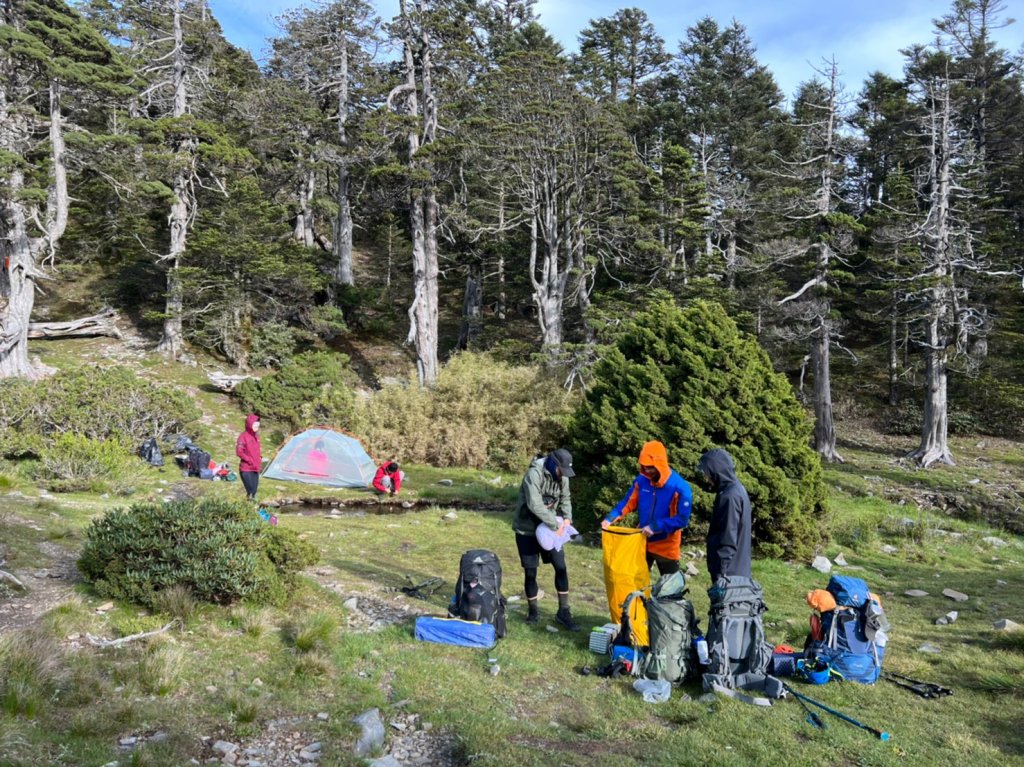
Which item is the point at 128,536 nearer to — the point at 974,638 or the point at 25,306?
the point at 974,638

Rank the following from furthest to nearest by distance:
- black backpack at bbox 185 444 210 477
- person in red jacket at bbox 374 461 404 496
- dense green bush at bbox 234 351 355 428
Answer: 1. dense green bush at bbox 234 351 355 428
2. person in red jacket at bbox 374 461 404 496
3. black backpack at bbox 185 444 210 477

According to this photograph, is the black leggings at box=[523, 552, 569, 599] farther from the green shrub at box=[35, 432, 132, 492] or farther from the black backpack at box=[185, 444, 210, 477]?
the black backpack at box=[185, 444, 210, 477]

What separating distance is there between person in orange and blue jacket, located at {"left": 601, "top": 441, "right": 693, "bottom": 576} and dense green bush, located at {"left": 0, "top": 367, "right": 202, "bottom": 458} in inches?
420

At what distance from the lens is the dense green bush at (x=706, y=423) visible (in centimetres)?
926

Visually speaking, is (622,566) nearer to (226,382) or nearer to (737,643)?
(737,643)

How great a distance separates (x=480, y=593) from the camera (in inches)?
218

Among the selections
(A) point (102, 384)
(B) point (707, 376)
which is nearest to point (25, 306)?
(A) point (102, 384)

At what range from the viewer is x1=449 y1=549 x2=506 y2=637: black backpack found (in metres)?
5.52

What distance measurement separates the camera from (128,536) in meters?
5.40

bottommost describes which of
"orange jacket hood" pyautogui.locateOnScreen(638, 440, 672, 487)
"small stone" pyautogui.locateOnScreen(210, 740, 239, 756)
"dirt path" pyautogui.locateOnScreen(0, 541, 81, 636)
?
"small stone" pyautogui.locateOnScreen(210, 740, 239, 756)

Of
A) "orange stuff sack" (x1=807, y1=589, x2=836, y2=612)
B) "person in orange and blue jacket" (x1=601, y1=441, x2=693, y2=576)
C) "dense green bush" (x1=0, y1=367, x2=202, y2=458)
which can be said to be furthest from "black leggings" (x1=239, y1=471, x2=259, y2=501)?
"orange stuff sack" (x1=807, y1=589, x2=836, y2=612)

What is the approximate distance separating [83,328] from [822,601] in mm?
24614

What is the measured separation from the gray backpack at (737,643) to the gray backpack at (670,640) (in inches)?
7.0

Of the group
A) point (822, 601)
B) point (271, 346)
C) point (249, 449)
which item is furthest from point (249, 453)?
point (271, 346)
